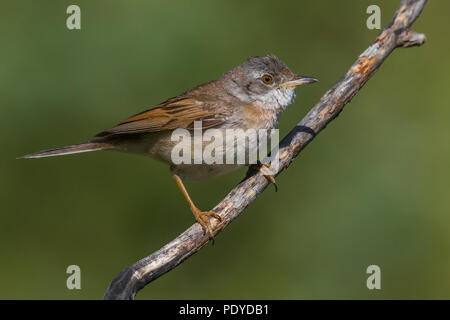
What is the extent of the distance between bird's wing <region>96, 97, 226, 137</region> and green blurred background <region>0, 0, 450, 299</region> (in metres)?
0.75

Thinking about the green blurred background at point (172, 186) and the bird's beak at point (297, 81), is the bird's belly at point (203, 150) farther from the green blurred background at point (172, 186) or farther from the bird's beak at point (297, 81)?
the green blurred background at point (172, 186)

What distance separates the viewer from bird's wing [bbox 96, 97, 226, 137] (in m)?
4.61

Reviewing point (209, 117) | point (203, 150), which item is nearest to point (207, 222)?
point (203, 150)

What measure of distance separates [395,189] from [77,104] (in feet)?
10.1

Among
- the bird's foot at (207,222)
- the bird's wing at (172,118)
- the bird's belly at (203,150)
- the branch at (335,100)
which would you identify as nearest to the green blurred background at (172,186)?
the bird's wing at (172,118)

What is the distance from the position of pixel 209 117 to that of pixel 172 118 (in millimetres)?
299

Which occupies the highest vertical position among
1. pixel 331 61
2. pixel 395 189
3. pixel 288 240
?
pixel 331 61

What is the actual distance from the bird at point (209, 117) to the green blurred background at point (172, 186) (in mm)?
775

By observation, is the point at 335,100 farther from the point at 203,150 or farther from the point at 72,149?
the point at 72,149

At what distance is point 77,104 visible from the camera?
5.41m

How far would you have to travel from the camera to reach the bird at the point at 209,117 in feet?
15.0

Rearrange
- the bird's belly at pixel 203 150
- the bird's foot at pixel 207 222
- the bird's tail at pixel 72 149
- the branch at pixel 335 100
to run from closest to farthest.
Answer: the bird's foot at pixel 207 222
the branch at pixel 335 100
the bird's belly at pixel 203 150
the bird's tail at pixel 72 149

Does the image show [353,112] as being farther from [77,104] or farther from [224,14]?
[77,104]

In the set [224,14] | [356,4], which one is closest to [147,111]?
[224,14]
